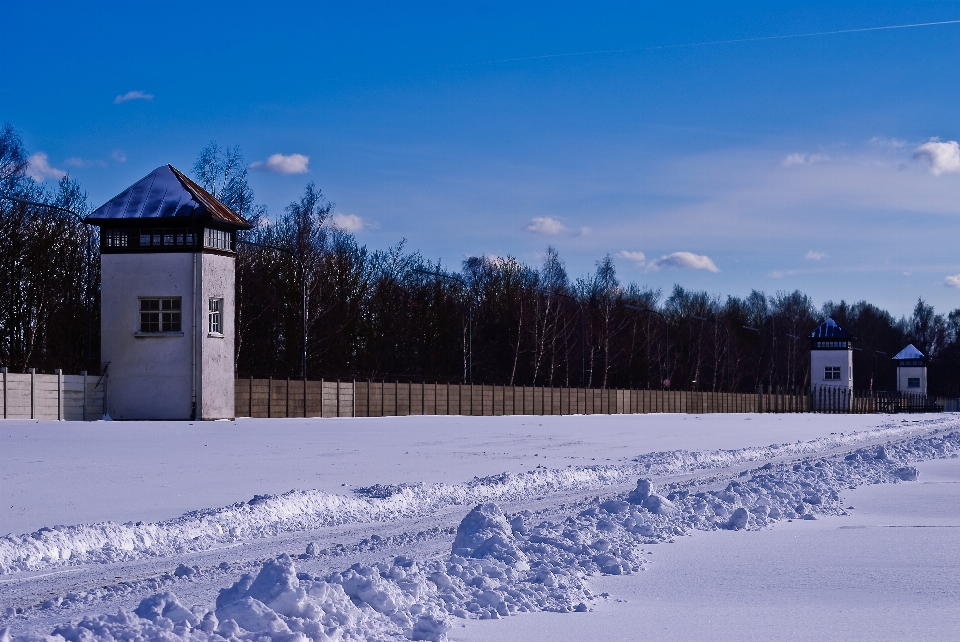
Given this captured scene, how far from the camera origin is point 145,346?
38156 millimetres

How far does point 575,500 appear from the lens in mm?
15102

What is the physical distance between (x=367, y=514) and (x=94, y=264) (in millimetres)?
46230

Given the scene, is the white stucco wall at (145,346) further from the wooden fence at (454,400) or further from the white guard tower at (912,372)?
the white guard tower at (912,372)

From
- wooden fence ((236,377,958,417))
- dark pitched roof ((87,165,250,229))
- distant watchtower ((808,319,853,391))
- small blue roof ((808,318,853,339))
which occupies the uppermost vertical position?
dark pitched roof ((87,165,250,229))

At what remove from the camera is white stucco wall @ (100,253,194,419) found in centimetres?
3800

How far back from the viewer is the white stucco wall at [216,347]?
38.2 meters

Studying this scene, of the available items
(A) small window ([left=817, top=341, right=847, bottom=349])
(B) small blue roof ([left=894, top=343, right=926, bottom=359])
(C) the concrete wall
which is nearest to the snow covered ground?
(C) the concrete wall

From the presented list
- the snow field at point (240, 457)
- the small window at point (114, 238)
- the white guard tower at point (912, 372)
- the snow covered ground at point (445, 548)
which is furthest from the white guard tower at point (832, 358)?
the snow covered ground at point (445, 548)

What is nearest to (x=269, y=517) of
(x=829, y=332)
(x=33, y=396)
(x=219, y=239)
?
(x=33, y=396)

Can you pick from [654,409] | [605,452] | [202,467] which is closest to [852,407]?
[654,409]

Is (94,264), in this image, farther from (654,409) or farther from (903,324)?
(903,324)

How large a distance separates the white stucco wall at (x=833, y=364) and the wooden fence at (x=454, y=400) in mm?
12069

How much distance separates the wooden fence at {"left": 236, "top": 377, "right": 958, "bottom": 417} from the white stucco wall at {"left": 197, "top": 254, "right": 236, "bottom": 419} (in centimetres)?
178

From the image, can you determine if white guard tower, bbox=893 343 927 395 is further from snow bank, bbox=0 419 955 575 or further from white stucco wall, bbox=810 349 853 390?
snow bank, bbox=0 419 955 575
